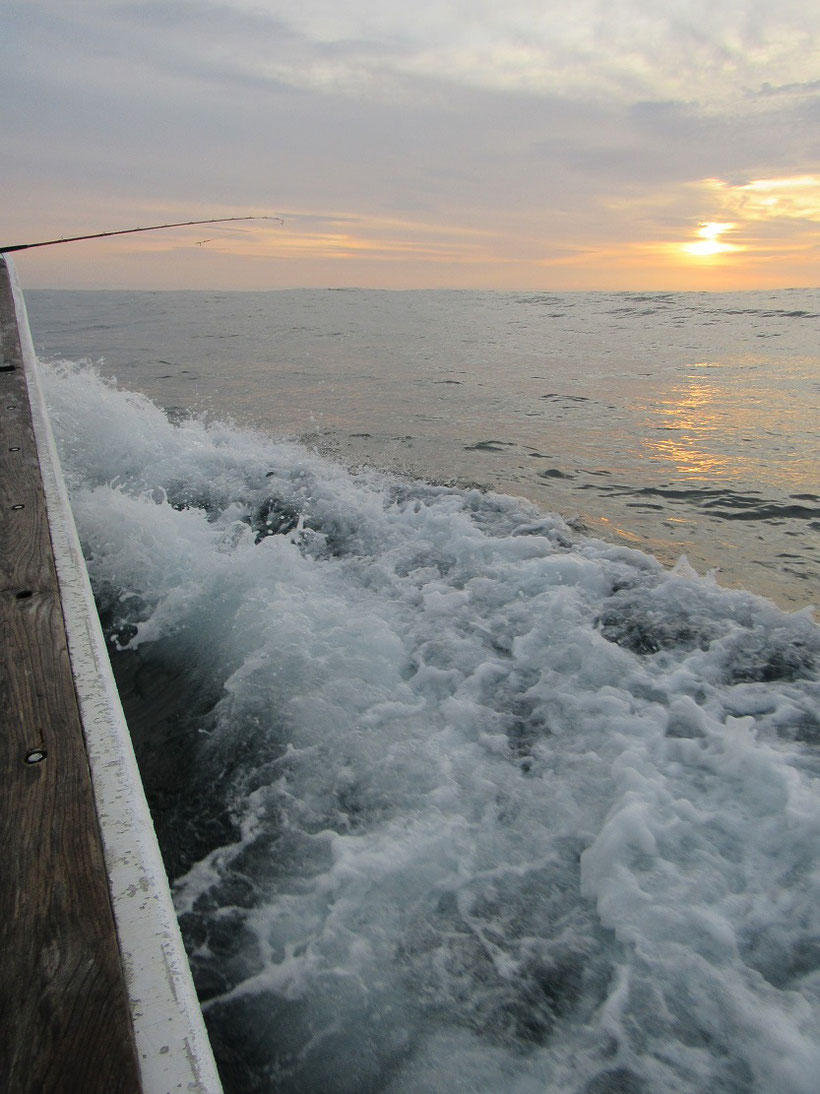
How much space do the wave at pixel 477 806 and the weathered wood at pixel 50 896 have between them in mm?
1235

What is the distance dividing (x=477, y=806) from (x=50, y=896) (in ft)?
6.82

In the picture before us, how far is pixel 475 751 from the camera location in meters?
3.49

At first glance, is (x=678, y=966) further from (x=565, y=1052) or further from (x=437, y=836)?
(x=437, y=836)

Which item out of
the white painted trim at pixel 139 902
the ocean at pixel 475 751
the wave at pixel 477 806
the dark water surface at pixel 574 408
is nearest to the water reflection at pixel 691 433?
the dark water surface at pixel 574 408

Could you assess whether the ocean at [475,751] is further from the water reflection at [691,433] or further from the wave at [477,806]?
the water reflection at [691,433]

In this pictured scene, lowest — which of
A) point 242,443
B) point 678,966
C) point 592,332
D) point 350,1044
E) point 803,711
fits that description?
point 350,1044

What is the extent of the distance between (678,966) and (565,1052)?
0.53m

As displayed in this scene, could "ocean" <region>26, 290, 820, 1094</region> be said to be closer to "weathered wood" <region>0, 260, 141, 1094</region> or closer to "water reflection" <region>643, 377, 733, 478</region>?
"water reflection" <region>643, 377, 733, 478</region>

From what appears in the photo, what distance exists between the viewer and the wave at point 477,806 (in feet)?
7.38

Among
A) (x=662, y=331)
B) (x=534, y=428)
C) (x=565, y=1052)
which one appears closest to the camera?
(x=565, y=1052)

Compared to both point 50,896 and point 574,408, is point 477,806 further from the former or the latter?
point 574,408

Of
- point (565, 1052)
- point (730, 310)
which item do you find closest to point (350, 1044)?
point (565, 1052)

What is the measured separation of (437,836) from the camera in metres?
2.97

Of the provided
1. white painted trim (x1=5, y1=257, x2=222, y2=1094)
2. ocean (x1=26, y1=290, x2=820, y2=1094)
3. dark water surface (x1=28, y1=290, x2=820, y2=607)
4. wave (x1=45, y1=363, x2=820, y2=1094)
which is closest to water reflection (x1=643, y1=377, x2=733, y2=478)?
dark water surface (x1=28, y1=290, x2=820, y2=607)
